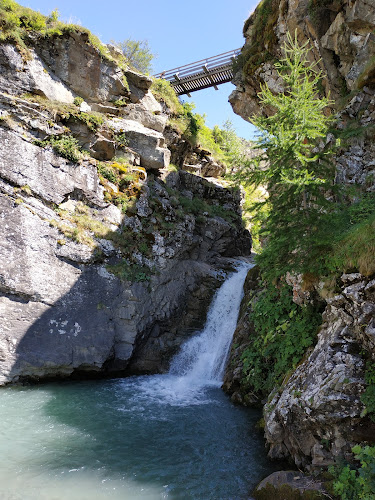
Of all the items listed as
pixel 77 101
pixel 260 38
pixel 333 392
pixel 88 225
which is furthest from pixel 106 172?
pixel 333 392

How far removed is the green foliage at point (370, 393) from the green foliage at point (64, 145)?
14369 mm

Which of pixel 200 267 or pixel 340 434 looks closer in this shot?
pixel 340 434

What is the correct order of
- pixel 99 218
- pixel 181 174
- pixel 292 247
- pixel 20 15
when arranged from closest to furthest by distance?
1. pixel 292 247
2. pixel 99 218
3. pixel 20 15
4. pixel 181 174

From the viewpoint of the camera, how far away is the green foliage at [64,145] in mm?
14703

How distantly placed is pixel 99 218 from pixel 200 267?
6.22 m

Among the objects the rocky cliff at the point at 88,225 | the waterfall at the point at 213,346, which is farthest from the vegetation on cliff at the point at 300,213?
the rocky cliff at the point at 88,225

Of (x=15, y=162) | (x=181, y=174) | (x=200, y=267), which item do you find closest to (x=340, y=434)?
(x=200, y=267)

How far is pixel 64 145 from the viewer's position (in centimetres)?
1502

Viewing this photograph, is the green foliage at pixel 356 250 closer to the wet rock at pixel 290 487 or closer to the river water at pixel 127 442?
the wet rock at pixel 290 487

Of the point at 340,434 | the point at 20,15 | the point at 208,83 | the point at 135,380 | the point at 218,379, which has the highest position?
the point at 208,83

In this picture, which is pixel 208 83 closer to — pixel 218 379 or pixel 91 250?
pixel 91 250

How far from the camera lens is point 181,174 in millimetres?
23266

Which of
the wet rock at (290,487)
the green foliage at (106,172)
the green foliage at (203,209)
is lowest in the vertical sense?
the wet rock at (290,487)

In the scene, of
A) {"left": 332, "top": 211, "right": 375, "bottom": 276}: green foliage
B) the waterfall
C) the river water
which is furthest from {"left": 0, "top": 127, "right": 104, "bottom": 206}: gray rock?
{"left": 332, "top": 211, "right": 375, "bottom": 276}: green foliage
